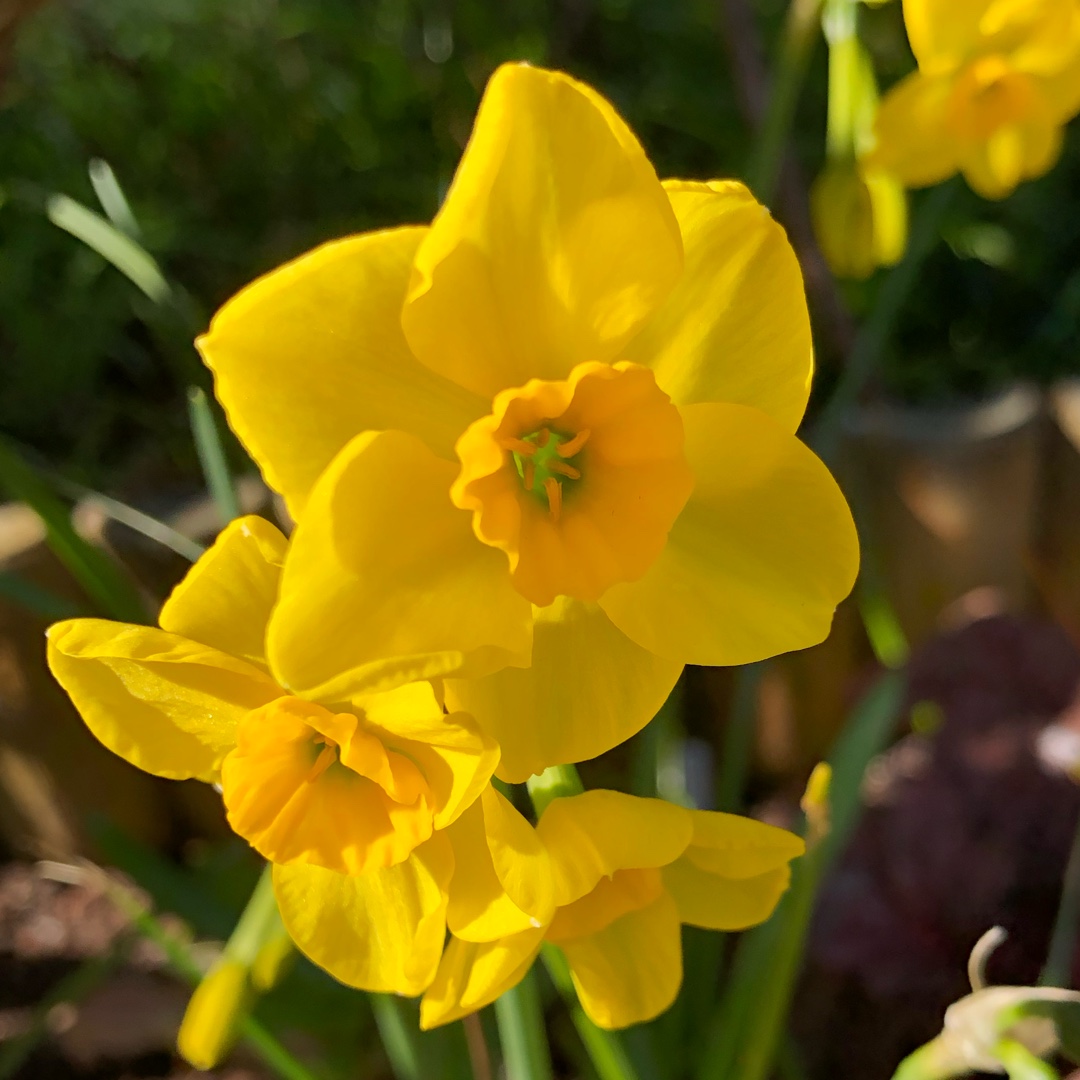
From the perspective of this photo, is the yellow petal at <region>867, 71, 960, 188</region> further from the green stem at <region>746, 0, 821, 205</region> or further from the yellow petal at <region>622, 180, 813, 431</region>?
the yellow petal at <region>622, 180, 813, 431</region>

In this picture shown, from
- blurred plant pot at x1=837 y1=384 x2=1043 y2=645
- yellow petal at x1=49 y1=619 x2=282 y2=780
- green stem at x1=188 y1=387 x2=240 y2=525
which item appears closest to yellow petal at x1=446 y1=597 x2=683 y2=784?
yellow petal at x1=49 y1=619 x2=282 y2=780

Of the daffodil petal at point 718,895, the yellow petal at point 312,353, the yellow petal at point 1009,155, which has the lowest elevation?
the daffodil petal at point 718,895

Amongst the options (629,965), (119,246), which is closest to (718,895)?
(629,965)

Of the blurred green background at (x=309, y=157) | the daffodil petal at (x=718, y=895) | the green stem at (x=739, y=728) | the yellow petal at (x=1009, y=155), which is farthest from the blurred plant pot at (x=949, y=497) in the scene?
the daffodil petal at (x=718, y=895)

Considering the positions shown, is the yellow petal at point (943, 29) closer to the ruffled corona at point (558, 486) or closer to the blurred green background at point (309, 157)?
the ruffled corona at point (558, 486)

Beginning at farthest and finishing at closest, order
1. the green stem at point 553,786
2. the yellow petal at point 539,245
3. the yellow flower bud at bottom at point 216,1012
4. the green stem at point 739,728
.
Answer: the green stem at point 739,728 → the yellow flower bud at bottom at point 216,1012 → the green stem at point 553,786 → the yellow petal at point 539,245

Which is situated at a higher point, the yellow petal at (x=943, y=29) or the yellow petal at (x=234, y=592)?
the yellow petal at (x=943, y=29)

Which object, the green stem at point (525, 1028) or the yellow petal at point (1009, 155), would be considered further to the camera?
the yellow petal at point (1009, 155)
